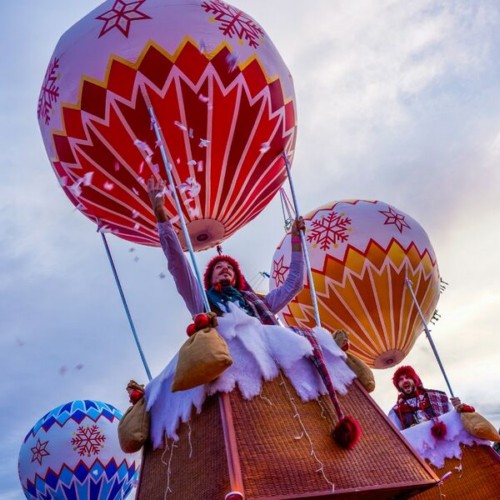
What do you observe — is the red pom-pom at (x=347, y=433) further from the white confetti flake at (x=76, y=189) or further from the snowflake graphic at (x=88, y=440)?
the snowflake graphic at (x=88, y=440)

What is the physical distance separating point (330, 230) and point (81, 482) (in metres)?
6.38

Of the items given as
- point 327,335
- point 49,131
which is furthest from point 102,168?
point 327,335

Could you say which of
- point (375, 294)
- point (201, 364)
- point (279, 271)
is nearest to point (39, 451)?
point (279, 271)

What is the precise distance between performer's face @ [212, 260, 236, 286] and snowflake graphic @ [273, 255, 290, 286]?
486 cm

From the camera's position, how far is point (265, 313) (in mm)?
3301

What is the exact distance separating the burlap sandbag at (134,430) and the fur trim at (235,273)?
3.18ft

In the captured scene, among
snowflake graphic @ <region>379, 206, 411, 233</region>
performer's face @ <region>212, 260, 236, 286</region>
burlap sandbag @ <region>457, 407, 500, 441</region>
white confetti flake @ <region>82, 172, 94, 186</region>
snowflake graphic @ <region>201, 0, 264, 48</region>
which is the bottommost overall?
burlap sandbag @ <region>457, 407, 500, 441</region>

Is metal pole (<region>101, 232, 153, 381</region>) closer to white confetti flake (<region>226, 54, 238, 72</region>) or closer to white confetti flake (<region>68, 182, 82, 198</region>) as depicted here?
white confetti flake (<region>68, 182, 82, 198</region>)

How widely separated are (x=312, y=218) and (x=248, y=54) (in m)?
4.28

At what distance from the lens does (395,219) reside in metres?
8.32

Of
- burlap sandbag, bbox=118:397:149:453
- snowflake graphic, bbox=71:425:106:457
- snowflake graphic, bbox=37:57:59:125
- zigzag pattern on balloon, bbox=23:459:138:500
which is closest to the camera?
burlap sandbag, bbox=118:397:149:453

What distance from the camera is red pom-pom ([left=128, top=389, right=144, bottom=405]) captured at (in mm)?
2920

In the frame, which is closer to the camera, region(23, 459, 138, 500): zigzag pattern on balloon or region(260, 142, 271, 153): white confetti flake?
region(260, 142, 271, 153): white confetti flake

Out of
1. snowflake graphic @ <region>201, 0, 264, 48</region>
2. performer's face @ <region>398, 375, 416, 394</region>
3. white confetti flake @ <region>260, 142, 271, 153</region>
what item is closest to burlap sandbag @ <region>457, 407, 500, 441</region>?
performer's face @ <region>398, 375, 416, 394</region>
